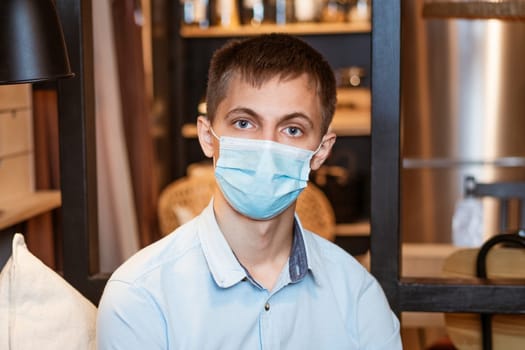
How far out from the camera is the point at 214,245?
1502 millimetres

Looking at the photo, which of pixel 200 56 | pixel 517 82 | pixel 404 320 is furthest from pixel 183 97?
pixel 404 320

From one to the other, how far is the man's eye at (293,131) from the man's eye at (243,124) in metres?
0.06

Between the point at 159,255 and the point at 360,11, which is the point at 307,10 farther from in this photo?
the point at 159,255

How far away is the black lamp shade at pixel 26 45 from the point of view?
141 centimetres

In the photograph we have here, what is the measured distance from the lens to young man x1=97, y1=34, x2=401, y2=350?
4.74 feet

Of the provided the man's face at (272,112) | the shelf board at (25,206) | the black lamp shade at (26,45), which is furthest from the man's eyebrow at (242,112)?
the shelf board at (25,206)

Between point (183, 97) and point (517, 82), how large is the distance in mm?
1739

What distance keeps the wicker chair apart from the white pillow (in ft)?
5.57

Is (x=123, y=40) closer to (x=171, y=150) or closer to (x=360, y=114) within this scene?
(x=171, y=150)

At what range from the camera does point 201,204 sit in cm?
330

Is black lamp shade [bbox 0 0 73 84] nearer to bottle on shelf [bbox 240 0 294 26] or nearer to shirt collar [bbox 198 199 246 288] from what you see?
shirt collar [bbox 198 199 246 288]

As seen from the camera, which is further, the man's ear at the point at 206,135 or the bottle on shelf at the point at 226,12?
the bottle on shelf at the point at 226,12

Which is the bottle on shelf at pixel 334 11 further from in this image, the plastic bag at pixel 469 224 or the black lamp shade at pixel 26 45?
the black lamp shade at pixel 26 45

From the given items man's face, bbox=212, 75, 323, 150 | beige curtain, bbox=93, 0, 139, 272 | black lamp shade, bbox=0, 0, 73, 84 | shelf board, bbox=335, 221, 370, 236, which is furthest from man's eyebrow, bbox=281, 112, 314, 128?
shelf board, bbox=335, 221, 370, 236
